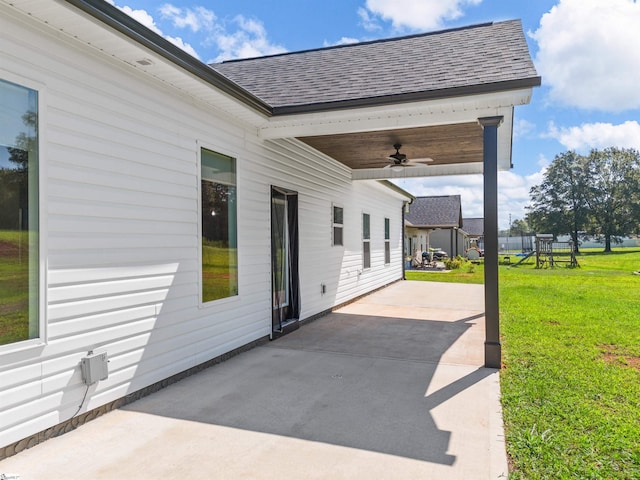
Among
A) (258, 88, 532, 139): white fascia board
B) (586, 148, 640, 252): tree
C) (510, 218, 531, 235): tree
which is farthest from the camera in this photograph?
(510, 218, 531, 235): tree

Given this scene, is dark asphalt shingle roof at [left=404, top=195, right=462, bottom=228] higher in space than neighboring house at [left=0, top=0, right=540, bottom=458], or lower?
higher

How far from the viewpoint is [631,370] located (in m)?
4.52

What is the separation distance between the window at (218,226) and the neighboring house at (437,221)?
21519mm

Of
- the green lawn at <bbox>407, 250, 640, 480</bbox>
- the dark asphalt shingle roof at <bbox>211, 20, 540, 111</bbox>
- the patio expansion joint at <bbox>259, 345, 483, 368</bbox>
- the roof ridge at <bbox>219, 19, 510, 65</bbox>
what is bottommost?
the patio expansion joint at <bbox>259, 345, 483, 368</bbox>

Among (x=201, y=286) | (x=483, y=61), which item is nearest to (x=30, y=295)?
(x=201, y=286)

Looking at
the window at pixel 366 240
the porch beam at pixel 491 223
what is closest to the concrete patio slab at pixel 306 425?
the porch beam at pixel 491 223

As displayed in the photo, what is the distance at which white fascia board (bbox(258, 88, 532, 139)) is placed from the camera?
14.4 ft

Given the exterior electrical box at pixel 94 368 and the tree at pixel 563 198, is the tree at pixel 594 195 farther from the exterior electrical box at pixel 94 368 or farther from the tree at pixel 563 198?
the exterior electrical box at pixel 94 368

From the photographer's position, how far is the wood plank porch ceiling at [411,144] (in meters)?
6.16

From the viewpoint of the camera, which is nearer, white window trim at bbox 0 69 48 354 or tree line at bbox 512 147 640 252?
white window trim at bbox 0 69 48 354

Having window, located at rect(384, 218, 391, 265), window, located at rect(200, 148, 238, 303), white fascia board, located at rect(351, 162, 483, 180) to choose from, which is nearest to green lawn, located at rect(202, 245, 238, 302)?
window, located at rect(200, 148, 238, 303)

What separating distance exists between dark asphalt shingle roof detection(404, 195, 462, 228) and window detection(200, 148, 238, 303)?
2388 centimetres

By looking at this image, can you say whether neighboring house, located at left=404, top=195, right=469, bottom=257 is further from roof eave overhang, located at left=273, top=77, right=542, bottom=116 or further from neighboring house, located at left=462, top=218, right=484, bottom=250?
roof eave overhang, located at left=273, top=77, right=542, bottom=116

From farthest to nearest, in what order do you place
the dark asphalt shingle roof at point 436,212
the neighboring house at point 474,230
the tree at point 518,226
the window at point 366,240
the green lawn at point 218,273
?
the tree at point 518,226
the neighboring house at point 474,230
the dark asphalt shingle roof at point 436,212
the window at point 366,240
the green lawn at point 218,273
